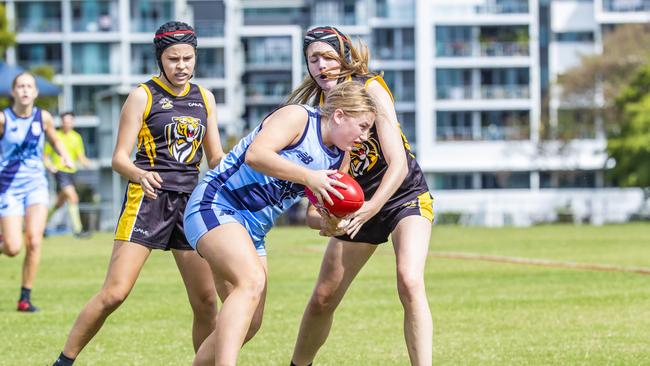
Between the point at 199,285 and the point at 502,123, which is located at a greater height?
the point at 199,285

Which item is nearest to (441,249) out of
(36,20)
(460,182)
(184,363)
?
(184,363)

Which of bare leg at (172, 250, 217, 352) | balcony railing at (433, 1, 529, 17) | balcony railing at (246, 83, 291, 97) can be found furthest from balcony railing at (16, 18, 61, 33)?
bare leg at (172, 250, 217, 352)

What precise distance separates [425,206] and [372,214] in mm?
841

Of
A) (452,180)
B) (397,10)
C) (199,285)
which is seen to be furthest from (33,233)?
(397,10)

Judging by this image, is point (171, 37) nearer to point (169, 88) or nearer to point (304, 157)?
point (169, 88)

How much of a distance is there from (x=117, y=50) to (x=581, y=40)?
1319 inches

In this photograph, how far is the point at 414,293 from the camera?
305 inches

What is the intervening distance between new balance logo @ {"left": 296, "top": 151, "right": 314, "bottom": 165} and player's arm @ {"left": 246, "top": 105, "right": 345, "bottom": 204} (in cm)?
8

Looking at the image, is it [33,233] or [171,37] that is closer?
[171,37]

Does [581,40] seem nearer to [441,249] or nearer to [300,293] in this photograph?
[441,249]

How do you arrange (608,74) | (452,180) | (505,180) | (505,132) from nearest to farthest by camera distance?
(608,74), (505,132), (505,180), (452,180)

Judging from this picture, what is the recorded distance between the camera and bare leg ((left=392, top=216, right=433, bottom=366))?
766 cm

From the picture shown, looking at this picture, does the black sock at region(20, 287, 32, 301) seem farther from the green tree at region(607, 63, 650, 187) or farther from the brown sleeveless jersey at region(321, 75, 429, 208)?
the green tree at region(607, 63, 650, 187)

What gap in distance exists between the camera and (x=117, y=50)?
92.4m
